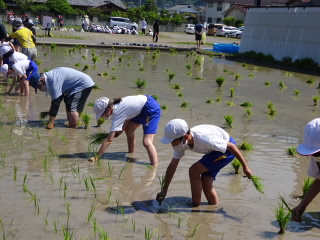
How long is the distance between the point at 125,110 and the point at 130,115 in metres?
0.14

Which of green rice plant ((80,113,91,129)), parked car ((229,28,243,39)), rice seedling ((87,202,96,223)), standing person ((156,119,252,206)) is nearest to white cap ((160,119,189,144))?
standing person ((156,119,252,206))

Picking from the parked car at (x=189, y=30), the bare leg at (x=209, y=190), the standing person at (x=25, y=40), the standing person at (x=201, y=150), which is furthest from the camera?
the parked car at (x=189, y=30)

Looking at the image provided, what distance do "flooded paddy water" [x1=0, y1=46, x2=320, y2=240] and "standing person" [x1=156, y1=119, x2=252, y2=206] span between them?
0.72 ft

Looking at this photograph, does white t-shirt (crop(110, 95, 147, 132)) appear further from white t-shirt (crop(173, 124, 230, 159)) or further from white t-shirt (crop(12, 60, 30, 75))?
white t-shirt (crop(12, 60, 30, 75))

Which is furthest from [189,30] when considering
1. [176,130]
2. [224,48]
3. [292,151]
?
[176,130]

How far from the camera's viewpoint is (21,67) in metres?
9.30

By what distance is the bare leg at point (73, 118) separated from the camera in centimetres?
795

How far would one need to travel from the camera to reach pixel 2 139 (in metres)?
7.06

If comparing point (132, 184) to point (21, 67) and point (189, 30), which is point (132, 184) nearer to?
point (21, 67)

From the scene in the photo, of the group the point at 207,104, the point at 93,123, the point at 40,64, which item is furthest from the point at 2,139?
the point at 40,64

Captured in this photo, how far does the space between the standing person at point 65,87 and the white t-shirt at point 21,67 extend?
1484 millimetres

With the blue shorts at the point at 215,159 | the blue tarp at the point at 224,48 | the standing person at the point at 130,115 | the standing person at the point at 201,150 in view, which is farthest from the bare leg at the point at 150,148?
the blue tarp at the point at 224,48

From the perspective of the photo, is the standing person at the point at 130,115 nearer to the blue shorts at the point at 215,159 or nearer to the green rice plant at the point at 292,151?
the blue shorts at the point at 215,159

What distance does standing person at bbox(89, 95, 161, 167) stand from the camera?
5.89 m
